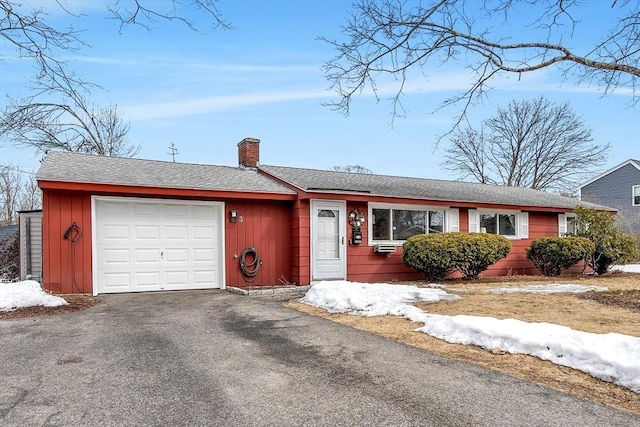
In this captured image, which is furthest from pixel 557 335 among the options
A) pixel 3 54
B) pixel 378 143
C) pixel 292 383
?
pixel 378 143

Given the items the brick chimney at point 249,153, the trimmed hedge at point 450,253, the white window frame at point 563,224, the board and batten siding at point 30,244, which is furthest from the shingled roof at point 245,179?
the board and batten siding at point 30,244

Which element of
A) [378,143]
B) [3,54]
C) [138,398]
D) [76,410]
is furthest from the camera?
[378,143]

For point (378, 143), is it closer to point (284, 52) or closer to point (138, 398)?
point (284, 52)

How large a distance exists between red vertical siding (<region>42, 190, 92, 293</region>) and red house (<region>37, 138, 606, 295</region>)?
0.02 metres

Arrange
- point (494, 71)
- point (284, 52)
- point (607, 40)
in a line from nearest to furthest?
1. point (607, 40)
2. point (494, 71)
3. point (284, 52)

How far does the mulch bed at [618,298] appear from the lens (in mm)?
6969

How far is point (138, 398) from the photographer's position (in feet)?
10.5

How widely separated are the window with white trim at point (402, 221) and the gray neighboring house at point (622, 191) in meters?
15.4

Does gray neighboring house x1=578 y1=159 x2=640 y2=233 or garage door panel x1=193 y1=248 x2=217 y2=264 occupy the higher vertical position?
gray neighboring house x1=578 y1=159 x2=640 y2=233

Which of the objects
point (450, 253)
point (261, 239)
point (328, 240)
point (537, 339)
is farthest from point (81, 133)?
point (537, 339)

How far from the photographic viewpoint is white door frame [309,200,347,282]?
34.6ft

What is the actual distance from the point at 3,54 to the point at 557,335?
7387mm

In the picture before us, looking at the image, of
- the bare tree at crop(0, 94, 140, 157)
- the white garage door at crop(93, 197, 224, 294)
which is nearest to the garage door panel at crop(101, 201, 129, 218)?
the white garage door at crop(93, 197, 224, 294)

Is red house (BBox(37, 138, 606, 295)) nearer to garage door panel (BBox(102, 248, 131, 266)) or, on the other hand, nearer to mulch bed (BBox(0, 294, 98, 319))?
garage door panel (BBox(102, 248, 131, 266))
